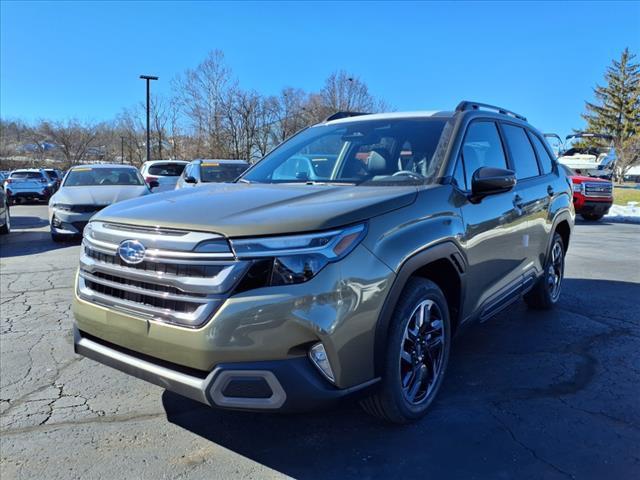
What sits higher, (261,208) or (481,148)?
(481,148)

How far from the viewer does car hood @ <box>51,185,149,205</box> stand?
9.44 m

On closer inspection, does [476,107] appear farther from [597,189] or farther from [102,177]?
[597,189]

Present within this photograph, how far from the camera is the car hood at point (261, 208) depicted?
221 centimetres

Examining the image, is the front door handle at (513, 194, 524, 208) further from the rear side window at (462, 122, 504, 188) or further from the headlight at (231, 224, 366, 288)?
the headlight at (231, 224, 366, 288)

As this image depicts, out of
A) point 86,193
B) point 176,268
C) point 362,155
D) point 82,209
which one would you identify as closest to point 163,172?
point 86,193

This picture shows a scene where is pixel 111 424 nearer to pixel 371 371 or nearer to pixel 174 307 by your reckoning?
pixel 174 307

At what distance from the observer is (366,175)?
129 inches

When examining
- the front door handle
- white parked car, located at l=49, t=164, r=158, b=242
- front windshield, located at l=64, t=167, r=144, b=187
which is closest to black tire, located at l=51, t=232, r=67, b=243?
white parked car, located at l=49, t=164, r=158, b=242

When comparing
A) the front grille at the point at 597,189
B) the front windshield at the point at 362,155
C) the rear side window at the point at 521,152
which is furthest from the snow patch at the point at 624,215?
the front windshield at the point at 362,155

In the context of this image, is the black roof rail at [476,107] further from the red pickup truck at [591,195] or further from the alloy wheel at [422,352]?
the red pickup truck at [591,195]

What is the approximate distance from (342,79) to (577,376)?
122 feet

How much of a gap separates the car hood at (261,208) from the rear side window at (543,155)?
8.63ft

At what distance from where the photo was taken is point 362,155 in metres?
3.51

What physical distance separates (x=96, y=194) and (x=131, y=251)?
824 centimetres
